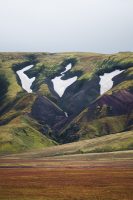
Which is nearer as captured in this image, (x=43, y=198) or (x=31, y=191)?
(x=43, y=198)

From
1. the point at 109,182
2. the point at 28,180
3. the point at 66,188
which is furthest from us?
the point at 28,180

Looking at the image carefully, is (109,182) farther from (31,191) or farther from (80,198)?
(80,198)

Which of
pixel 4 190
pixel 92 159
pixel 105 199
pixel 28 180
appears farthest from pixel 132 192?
pixel 92 159

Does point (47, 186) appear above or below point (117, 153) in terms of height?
above

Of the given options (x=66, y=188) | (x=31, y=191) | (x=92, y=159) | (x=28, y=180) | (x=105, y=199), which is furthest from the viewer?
(x=92, y=159)

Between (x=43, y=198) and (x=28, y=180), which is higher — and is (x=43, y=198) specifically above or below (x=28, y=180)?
above

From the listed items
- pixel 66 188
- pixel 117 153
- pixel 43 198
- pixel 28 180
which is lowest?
pixel 117 153

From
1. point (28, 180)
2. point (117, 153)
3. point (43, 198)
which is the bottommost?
point (117, 153)

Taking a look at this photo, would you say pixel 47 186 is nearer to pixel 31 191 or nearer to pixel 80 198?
pixel 31 191

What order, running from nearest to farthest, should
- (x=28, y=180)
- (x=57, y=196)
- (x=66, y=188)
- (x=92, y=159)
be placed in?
(x=57, y=196) → (x=66, y=188) → (x=28, y=180) → (x=92, y=159)

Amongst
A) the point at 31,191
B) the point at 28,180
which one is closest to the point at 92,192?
the point at 31,191
